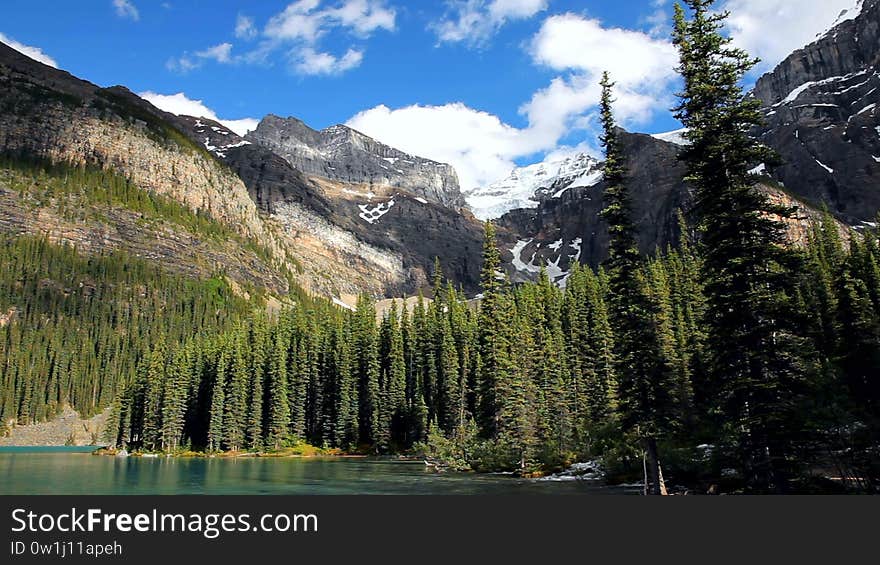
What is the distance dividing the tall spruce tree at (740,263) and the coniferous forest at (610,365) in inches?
3.2

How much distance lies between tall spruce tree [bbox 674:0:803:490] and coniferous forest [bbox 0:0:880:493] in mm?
80

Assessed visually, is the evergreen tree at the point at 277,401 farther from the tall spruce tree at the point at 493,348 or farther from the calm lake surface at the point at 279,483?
the calm lake surface at the point at 279,483

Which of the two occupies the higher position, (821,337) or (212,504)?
(821,337)

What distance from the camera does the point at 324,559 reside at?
1245 centimetres

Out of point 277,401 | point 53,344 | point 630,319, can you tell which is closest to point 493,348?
point 630,319

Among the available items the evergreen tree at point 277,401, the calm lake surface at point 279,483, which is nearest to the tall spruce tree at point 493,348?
the calm lake surface at point 279,483

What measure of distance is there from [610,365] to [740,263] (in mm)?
47440

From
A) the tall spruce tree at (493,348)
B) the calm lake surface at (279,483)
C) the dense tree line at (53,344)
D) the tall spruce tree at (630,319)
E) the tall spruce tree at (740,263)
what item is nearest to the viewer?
the tall spruce tree at (740,263)

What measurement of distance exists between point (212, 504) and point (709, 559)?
10925 mm

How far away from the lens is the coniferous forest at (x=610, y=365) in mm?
24688

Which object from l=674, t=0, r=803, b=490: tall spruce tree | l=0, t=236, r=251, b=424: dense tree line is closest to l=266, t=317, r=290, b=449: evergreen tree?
l=0, t=236, r=251, b=424: dense tree line

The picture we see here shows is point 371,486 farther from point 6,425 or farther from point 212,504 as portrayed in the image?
point 6,425

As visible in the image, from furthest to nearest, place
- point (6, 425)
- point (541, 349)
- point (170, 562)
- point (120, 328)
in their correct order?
point (120, 328) < point (6, 425) < point (541, 349) < point (170, 562)

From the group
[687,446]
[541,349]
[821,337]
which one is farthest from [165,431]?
[821,337]
